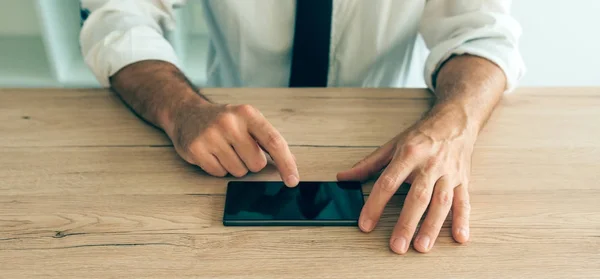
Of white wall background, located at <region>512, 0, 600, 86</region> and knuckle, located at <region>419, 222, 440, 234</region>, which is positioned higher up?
knuckle, located at <region>419, 222, 440, 234</region>

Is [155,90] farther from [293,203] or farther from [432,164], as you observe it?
[432,164]

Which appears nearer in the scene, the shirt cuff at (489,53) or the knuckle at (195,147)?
the knuckle at (195,147)

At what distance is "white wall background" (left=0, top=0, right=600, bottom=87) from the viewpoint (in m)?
1.68

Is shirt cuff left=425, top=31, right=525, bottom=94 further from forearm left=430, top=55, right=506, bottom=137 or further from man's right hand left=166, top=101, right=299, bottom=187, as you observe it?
man's right hand left=166, top=101, right=299, bottom=187

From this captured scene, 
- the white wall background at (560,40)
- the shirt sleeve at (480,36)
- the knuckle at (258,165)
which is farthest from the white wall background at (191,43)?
the knuckle at (258,165)

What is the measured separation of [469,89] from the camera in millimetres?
848

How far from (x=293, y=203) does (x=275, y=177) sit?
0.24ft

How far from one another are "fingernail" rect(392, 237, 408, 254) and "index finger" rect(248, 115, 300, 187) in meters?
0.16

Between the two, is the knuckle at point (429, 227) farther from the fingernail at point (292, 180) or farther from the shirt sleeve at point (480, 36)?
the shirt sleeve at point (480, 36)

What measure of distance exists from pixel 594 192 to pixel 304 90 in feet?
1.65

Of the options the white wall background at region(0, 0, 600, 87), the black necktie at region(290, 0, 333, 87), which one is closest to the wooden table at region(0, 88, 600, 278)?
the black necktie at region(290, 0, 333, 87)

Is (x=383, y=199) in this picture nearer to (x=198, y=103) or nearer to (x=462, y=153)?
(x=462, y=153)

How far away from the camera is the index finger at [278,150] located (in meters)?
0.68

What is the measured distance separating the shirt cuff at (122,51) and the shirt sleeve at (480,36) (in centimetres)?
52
